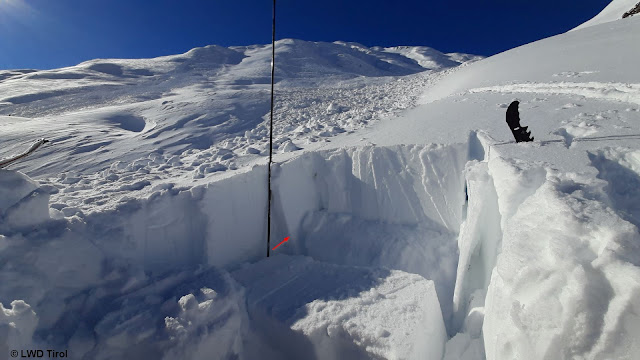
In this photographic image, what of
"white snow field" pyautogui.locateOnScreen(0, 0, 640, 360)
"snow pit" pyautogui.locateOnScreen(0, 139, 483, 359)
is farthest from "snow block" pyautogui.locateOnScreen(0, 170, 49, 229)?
"snow pit" pyautogui.locateOnScreen(0, 139, 483, 359)

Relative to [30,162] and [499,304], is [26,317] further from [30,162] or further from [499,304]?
[30,162]

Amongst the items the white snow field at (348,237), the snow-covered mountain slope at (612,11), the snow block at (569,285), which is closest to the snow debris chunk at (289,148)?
the white snow field at (348,237)

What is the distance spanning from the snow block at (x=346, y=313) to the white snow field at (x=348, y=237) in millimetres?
17

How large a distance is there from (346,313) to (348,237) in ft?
4.91

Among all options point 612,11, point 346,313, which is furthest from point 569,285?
point 612,11

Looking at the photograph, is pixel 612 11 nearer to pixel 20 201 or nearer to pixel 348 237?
pixel 348 237

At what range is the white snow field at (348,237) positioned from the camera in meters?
1.73

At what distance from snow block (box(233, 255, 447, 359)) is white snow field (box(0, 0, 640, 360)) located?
0.02 meters

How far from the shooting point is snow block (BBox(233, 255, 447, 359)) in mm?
2484

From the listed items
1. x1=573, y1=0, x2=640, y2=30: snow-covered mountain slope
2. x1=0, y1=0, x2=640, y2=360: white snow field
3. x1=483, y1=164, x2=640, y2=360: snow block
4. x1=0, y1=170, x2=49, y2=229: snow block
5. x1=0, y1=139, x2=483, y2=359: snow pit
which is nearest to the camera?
x1=483, y1=164, x2=640, y2=360: snow block

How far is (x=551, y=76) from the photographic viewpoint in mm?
6641

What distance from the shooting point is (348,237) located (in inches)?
163

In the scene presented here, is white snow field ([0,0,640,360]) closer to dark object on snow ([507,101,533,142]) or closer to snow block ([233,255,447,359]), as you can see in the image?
snow block ([233,255,447,359])

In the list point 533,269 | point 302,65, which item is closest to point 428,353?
point 533,269
